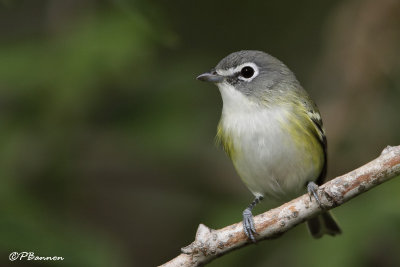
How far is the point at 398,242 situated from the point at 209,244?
6.13 ft

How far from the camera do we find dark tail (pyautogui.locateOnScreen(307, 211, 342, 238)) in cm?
482

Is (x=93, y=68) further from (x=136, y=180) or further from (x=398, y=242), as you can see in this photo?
(x=398, y=242)

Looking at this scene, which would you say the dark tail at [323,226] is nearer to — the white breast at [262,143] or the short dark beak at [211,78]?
the white breast at [262,143]

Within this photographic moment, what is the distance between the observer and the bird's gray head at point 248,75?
4991 millimetres

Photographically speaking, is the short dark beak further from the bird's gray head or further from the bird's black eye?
the bird's black eye

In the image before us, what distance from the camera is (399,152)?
11.6 feet

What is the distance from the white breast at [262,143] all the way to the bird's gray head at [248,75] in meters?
0.07

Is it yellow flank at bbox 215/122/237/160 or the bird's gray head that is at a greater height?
the bird's gray head

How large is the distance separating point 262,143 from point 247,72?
673 millimetres

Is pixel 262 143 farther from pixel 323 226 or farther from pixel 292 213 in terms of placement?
pixel 292 213

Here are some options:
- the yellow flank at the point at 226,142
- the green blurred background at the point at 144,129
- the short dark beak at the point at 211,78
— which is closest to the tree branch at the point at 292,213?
the green blurred background at the point at 144,129

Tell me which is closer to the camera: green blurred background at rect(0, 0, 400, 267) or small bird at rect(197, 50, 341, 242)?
green blurred background at rect(0, 0, 400, 267)

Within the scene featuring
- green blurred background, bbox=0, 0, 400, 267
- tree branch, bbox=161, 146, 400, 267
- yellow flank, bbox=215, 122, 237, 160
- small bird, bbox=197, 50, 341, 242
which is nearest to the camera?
tree branch, bbox=161, 146, 400, 267

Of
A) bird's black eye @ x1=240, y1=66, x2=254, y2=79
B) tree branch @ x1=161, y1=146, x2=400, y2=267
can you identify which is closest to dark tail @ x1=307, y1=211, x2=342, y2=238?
tree branch @ x1=161, y1=146, x2=400, y2=267
